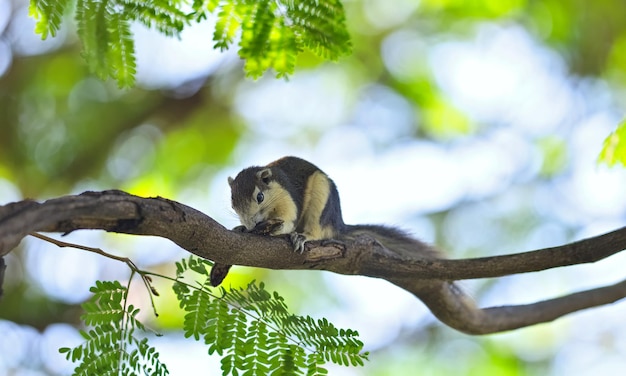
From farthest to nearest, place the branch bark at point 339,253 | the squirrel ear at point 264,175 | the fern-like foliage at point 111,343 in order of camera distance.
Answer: the squirrel ear at point 264,175 < the fern-like foliage at point 111,343 < the branch bark at point 339,253

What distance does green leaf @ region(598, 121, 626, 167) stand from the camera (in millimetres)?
3848

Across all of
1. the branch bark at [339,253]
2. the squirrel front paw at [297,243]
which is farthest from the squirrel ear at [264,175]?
the squirrel front paw at [297,243]

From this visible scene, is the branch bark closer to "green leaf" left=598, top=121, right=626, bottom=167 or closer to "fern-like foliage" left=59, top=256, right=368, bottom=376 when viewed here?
"fern-like foliage" left=59, top=256, right=368, bottom=376

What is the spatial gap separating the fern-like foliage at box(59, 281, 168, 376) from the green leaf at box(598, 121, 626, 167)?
2.38 m

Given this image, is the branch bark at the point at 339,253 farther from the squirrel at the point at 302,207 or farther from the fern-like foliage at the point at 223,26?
the fern-like foliage at the point at 223,26

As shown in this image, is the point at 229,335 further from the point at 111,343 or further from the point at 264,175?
the point at 264,175

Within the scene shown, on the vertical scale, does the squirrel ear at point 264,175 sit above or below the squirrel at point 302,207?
above

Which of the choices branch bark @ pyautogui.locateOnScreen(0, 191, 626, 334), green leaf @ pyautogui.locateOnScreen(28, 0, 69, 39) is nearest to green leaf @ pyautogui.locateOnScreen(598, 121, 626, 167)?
branch bark @ pyautogui.locateOnScreen(0, 191, 626, 334)

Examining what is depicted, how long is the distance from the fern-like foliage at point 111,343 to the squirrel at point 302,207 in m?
1.85

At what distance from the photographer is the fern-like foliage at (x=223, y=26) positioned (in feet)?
11.1

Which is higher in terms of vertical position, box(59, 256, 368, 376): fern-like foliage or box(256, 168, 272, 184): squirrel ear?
box(256, 168, 272, 184): squirrel ear

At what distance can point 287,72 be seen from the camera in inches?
149

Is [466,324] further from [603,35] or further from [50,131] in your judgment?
[603,35]

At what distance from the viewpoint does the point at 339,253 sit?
3973 millimetres
